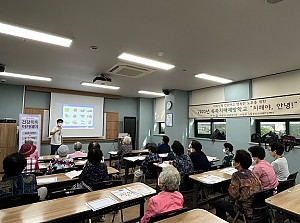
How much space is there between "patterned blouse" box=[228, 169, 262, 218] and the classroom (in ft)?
0.21

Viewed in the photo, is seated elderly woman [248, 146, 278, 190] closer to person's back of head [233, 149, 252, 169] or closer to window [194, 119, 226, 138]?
person's back of head [233, 149, 252, 169]

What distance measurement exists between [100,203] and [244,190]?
1.59 m

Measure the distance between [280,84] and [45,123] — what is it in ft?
24.4

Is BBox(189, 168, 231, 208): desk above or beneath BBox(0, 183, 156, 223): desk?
beneath

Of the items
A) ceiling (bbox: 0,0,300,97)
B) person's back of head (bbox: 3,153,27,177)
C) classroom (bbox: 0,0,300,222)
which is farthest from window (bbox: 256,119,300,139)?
person's back of head (bbox: 3,153,27,177)

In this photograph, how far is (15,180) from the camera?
6.69 feet

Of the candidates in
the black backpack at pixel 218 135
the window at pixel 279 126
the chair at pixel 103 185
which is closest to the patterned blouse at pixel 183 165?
the chair at pixel 103 185

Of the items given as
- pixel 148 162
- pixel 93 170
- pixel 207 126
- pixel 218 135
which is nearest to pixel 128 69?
pixel 148 162

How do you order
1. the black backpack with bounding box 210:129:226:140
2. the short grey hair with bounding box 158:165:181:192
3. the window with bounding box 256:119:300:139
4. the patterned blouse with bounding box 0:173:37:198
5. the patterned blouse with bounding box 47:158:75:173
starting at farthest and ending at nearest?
the black backpack with bounding box 210:129:226:140 → the window with bounding box 256:119:300:139 → the patterned blouse with bounding box 47:158:75:173 → the patterned blouse with bounding box 0:173:37:198 → the short grey hair with bounding box 158:165:181:192

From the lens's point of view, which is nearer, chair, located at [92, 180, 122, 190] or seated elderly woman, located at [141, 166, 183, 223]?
seated elderly woman, located at [141, 166, 183, 223]

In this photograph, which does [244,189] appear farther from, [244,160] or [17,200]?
[17,200]

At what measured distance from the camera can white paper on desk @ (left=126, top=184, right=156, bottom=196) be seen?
7.09 feet

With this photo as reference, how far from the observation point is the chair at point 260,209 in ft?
6.88

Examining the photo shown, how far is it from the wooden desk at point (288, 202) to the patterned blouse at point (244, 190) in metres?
0.19
